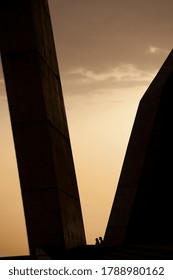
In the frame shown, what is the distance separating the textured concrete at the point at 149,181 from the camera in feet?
71.9

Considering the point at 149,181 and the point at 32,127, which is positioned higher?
the point at 32,127

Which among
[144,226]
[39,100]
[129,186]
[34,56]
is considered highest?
[34,56]

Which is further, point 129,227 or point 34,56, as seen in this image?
point 129,227

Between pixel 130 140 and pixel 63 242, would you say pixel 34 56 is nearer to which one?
pixel 63 242

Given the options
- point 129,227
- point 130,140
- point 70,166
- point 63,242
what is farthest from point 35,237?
point 130,140

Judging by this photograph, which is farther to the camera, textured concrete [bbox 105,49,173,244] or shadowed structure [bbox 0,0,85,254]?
textured concrete [bbox 105,49,173,244]

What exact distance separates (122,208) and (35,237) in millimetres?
10554

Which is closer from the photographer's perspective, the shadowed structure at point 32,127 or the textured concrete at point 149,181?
the shadowed structure at point 32,127

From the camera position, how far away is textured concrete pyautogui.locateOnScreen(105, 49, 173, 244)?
21.9 metres

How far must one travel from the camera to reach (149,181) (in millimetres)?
22297

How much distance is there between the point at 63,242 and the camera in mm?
11633

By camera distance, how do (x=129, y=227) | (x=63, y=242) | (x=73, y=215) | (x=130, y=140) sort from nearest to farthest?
(x=63, y=242), (x=73, y=215), (x=129, y=227), (x=130, y=140)

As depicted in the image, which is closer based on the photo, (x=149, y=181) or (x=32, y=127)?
(x=32, y=127)

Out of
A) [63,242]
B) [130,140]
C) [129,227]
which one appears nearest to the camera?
[63,242]
